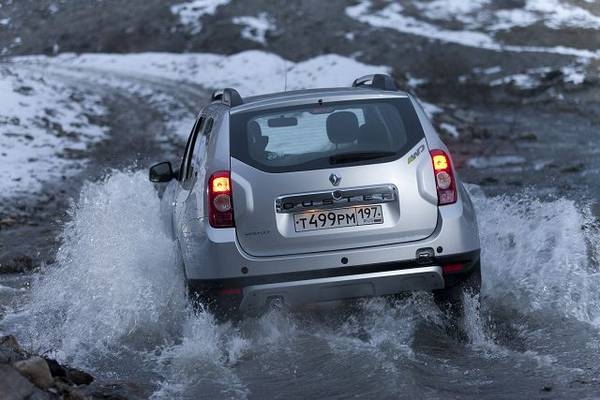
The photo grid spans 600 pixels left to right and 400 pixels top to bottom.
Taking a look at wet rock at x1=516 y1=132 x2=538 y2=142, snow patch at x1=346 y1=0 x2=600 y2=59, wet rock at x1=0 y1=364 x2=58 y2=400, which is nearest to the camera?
wet rock at x1=0 y1=364 x2=58 y2=400

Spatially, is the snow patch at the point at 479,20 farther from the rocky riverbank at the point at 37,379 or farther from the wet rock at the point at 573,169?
the rocky riverbank at the point at 37,379

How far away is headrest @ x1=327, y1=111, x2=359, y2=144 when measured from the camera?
6.83 m

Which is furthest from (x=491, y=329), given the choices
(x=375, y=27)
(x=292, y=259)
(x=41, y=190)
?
(x=375, y=27)

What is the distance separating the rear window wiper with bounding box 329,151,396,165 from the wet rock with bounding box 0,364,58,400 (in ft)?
7.62

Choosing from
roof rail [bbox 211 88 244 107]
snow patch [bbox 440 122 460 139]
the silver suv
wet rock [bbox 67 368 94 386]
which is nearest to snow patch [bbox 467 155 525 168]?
snow patch [bbox 440 122 460 139]

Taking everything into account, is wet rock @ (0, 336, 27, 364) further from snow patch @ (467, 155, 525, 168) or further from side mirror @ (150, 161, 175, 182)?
snow patch @ (467, 155, 525, 168)

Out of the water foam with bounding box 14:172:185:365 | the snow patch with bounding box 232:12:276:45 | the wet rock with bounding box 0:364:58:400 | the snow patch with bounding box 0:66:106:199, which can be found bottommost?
the snow patch with bounding box 232:12:276:45

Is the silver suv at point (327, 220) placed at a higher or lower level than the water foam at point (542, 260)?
higher

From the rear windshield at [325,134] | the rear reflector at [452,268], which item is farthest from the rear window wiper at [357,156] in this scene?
the rear reflector at [452,268]

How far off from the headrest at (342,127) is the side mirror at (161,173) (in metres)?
1.93

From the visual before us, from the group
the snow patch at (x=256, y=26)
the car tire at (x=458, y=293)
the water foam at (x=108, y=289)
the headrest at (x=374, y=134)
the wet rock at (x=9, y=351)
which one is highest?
the headrest at (x=374, y=134)

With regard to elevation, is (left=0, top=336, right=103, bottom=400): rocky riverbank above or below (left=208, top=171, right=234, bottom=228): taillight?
below

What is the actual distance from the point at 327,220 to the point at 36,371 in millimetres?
2012

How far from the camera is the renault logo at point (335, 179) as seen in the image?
6.57 meters
